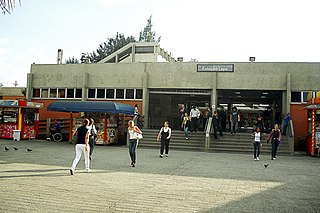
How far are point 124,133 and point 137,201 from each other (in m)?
16.9

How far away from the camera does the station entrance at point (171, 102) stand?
83.4 feet

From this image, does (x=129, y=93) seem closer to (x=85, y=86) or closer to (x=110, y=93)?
(x=110, y=93)

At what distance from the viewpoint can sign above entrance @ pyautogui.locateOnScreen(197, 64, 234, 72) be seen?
24.0 m

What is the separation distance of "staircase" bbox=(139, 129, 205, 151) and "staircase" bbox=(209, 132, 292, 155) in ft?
2.63

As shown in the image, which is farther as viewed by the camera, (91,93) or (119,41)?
(119,41)

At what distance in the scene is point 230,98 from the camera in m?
31.8

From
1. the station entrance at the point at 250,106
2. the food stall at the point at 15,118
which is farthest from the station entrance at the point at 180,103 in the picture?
the food stall at the point at 15,118

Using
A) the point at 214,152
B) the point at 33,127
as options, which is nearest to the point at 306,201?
the point at 214,152

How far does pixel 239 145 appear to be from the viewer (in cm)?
2038

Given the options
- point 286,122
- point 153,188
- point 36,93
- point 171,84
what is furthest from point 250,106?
point 153,188

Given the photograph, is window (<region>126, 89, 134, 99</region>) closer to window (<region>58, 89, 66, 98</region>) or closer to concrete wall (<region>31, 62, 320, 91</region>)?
concrete wall (<region>31, 62, 320, 91</region>)

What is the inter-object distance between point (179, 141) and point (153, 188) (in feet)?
42.9

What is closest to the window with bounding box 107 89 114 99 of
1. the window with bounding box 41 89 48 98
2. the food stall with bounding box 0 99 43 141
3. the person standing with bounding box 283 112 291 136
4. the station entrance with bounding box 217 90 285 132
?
the window with bounding box 41 89 48 98

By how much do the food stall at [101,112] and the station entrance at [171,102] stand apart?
3.99m
